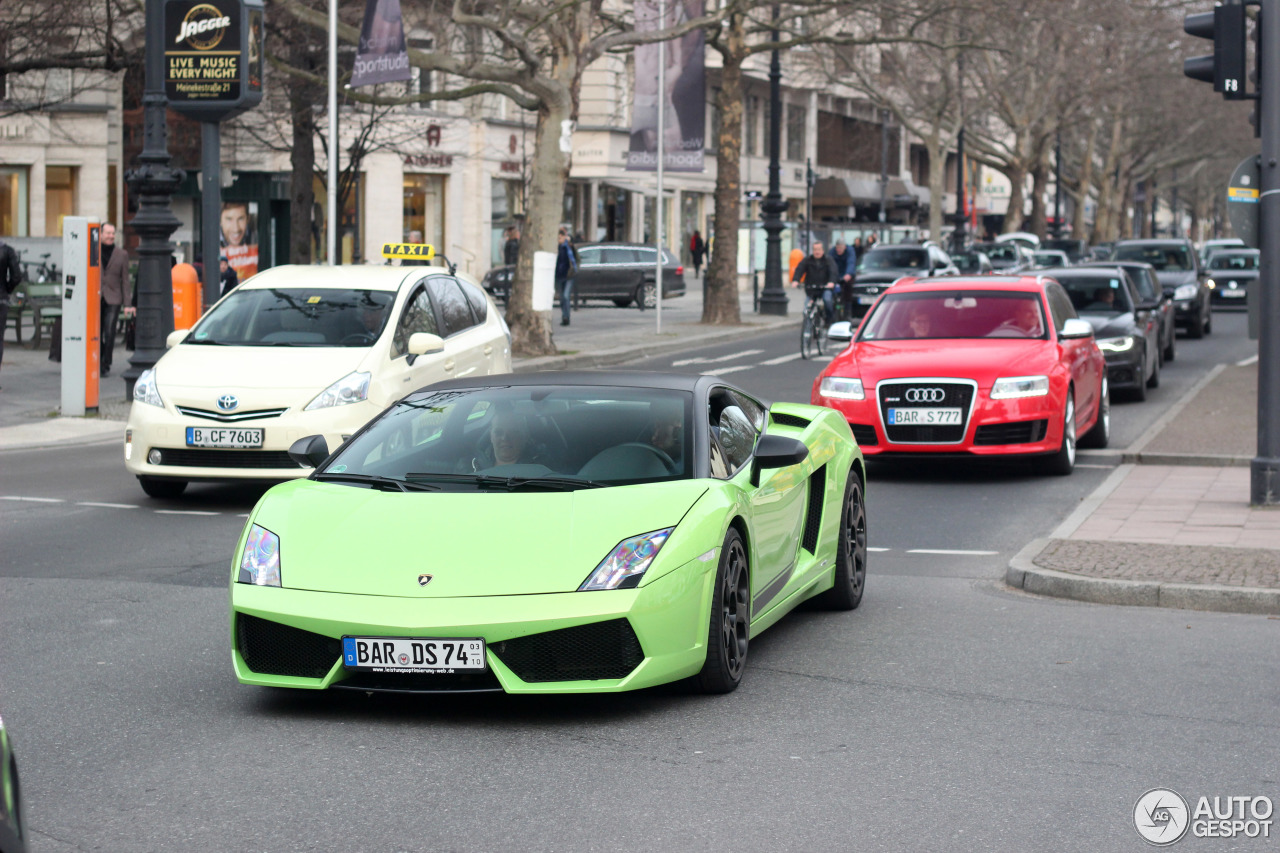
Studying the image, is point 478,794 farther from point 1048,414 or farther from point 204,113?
point 204,113

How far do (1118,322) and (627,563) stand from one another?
15.6m

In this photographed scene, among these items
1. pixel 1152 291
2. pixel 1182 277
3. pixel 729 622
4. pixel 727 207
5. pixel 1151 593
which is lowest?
pixel 1151 593

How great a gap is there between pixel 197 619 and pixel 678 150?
26121mm

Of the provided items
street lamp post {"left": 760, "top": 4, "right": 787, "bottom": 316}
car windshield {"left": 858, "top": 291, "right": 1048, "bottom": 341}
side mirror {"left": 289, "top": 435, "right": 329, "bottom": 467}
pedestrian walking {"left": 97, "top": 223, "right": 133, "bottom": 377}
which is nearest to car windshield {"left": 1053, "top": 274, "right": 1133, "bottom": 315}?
car windshield {"left": 858, "top": 291, "right": 1048, "bottom": 341}

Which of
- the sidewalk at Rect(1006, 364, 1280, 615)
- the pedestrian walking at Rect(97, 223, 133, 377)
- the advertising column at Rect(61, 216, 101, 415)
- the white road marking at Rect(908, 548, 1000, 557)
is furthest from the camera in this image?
the pedestrian walking at Rect(97, 223, 133, 377)

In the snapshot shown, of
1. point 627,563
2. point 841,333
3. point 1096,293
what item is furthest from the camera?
point 1096,293

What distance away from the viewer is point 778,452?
7121 mm

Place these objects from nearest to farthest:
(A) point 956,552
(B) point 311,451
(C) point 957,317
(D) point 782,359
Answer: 1. (B) point 311,451
2. (A) point 956,552
3. (C) point 957,317
4. (D) point 782,359

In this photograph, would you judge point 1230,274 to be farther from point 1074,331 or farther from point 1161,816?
point 1161,816

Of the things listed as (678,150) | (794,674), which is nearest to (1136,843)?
(794,674)

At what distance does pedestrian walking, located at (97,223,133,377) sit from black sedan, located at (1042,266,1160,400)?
11.7 m

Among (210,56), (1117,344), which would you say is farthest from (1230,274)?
(210,56)

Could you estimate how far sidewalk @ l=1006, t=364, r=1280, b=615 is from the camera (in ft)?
29.2

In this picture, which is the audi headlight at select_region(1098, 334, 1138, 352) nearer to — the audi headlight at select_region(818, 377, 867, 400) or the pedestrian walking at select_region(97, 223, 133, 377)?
the audi headlight at select_region(818, 377, 867, 400)
